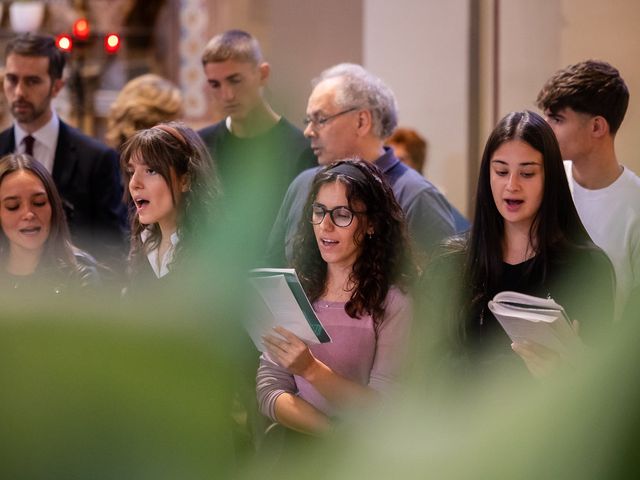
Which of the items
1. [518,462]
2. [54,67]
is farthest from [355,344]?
[54,67]

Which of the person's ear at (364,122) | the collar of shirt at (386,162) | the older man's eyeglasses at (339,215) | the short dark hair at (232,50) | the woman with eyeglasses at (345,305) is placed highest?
the short dark hair at (232,50)

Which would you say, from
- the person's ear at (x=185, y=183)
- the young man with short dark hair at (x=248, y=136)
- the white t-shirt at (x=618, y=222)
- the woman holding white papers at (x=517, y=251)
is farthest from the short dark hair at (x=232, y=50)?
the woman holding white papers at (x=517, y=251)

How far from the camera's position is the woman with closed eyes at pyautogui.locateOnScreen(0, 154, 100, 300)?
335cm

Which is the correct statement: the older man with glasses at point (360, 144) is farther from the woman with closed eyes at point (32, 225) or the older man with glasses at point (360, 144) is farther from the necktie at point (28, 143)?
the necktie at point (28, 143)

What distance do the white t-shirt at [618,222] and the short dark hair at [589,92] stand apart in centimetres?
21

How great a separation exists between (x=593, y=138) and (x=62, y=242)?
1.75m

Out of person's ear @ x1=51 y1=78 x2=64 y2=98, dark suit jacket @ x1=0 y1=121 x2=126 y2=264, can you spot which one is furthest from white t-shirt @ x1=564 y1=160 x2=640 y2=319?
person's ear @ x1=51 y1=78 x2=64 y2=98

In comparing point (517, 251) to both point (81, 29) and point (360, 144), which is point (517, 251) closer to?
point (360, 144)

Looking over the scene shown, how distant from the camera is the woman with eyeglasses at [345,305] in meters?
2.71

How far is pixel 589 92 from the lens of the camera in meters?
3.26

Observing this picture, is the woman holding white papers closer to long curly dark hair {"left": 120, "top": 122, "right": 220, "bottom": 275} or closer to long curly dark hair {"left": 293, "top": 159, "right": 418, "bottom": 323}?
long curly dark hair {"left": 293, "top": 159, "right": 418, "bottom": 323}

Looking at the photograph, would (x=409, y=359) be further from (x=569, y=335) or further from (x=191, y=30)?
(x=191, y=30)

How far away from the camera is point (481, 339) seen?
2.67 meters

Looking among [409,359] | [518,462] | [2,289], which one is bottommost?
[409,359]
